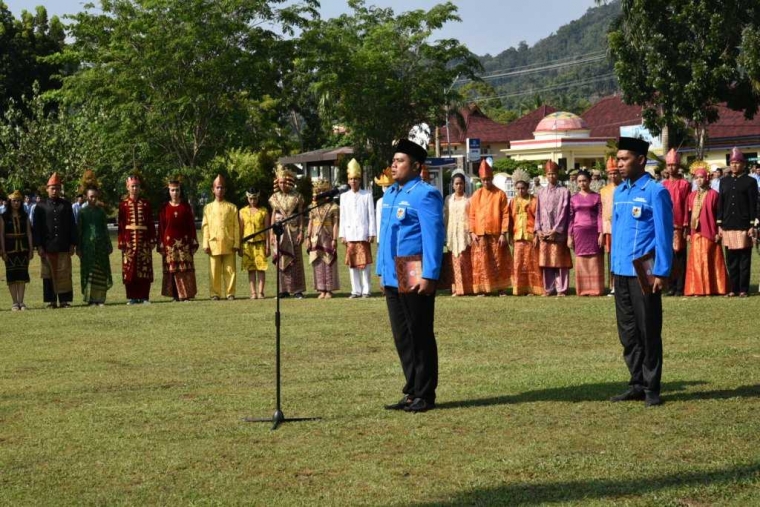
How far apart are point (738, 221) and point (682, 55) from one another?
102ft

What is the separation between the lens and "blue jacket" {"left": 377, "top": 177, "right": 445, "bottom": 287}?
9273mm

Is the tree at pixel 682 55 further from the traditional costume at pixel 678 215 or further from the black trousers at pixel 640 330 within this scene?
the black trousers at pixel 640 330

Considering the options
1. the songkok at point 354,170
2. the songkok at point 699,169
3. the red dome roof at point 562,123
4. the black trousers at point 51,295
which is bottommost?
the black trousers at point 51,295

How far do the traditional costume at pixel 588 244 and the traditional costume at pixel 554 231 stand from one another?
0.57ft

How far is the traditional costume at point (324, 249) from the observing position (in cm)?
1978

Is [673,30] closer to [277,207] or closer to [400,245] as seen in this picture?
[277,207]

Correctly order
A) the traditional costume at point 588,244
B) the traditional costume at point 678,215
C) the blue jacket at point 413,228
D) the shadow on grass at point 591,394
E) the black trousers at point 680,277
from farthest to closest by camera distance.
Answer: the traditional costume at point 588,244 → the black trousers at point 680,277 → the traditional costume at point 678,215 → the shadow on grass at point 591,394 → the blue jacket at point 413,228

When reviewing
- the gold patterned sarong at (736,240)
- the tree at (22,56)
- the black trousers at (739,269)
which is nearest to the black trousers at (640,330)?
the gold patterned sarong at (736,240)

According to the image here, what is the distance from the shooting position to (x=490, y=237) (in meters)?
19.4

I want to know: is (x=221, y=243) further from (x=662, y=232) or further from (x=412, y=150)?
(x=662, y=232)

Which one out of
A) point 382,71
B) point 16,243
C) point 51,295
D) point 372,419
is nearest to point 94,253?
point 51,295

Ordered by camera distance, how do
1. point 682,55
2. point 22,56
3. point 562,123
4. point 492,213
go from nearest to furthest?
point 492,213, point 682,55, point 22,56, point 562,123

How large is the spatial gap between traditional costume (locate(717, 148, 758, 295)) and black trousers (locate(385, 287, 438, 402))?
9515mm

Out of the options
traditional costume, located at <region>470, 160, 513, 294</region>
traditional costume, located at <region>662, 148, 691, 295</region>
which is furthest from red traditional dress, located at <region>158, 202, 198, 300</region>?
traditional costume, located at <region>662, 148, 691, 295</region>
